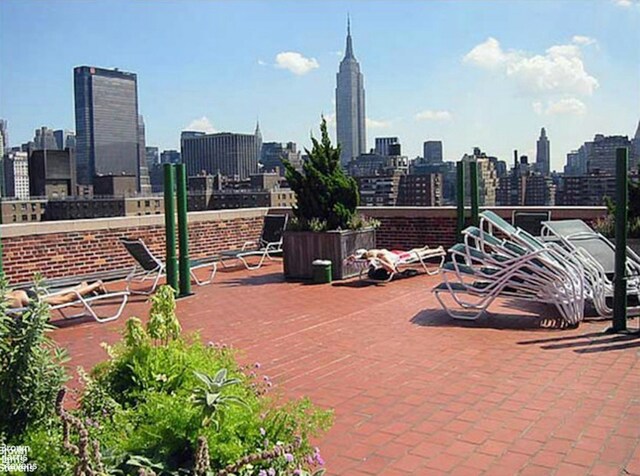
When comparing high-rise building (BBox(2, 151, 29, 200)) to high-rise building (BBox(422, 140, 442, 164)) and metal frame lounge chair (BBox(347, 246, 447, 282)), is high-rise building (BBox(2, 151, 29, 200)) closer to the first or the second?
high-rise building (BBox(422, 140, 442, 164))

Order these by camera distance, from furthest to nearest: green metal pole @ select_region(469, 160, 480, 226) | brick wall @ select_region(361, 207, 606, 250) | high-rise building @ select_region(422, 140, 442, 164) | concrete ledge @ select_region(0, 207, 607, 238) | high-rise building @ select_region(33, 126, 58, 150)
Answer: high-rise building @ select_region(33, 126, 58, 150) < high-rise building @ select_region(422, 140, 442, 164) < brick wall @ select_region(361, 207, 606, 250) < green metal pole @ select_region(469, 160, 480, 226) < concrete ledge @ select_region(0, 207, 607, 238)

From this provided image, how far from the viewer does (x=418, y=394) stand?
515 centimetres

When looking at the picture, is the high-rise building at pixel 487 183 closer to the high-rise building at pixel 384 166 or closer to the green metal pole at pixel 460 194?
the green metal pole at pixel 460 194

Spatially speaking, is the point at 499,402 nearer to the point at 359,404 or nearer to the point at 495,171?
the point at 359,404

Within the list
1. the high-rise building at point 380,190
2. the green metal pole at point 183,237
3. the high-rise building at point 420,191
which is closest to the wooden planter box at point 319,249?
the green metal pole at point 183,237

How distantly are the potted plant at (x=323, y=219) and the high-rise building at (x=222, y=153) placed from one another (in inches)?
2220

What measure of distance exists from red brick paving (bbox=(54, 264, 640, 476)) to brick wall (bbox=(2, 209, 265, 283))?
2.92 metres

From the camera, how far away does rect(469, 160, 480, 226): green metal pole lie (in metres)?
12.3

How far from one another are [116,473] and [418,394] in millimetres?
2956

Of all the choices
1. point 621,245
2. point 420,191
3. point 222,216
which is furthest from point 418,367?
point 420,191

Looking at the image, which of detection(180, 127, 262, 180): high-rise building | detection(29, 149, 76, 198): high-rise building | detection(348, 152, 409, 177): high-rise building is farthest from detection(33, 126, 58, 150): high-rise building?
detection(348, 152, 409, 177): high-rise building

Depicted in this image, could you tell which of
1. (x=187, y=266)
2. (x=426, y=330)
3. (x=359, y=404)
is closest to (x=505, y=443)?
(x=359, y=404)

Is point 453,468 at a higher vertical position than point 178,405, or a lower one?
lower

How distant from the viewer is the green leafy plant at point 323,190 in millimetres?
11562
